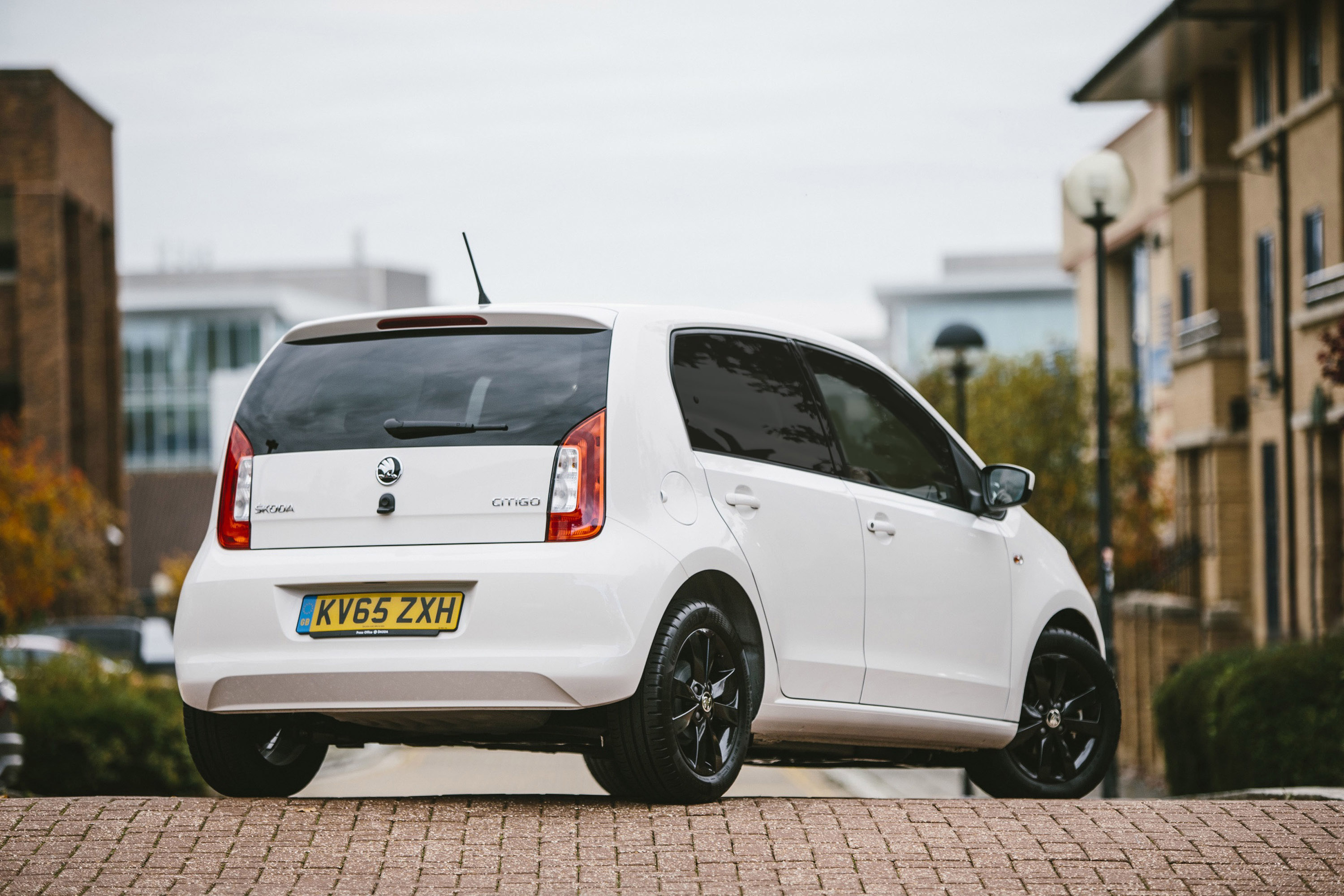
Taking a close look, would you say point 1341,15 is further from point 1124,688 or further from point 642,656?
point 642,656

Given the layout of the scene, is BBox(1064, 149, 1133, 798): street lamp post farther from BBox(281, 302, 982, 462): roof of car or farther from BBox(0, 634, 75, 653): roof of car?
BBox(0, 634, 75, 653): roof of car

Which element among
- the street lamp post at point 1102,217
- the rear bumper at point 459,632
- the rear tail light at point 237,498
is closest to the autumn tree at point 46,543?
the street lamp post at point 1102,217

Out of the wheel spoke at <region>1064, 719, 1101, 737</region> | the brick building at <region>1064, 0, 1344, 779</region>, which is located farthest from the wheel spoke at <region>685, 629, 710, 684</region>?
the brick building at <region>1064, 0, 1344, 779</region>

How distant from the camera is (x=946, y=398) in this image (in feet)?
113

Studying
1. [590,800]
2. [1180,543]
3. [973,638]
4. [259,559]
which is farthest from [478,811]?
[1180,543]

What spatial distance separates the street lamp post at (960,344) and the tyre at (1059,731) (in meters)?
13.7

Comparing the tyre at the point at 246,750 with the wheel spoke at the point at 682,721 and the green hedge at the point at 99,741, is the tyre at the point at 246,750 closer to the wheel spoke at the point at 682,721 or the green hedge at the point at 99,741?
the wheel spoke at the point at 682,721

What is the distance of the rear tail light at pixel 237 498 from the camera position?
6.74 meters

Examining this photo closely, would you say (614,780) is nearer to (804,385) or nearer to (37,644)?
(804,385)

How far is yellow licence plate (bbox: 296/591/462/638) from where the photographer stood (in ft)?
20.8

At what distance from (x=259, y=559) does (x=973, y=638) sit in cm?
304

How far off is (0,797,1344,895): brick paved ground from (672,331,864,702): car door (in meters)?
0.59

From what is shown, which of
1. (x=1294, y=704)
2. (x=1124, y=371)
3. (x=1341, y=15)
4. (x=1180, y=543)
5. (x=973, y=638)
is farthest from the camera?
(x=1124, y=371)

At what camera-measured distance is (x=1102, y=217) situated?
15.7m
